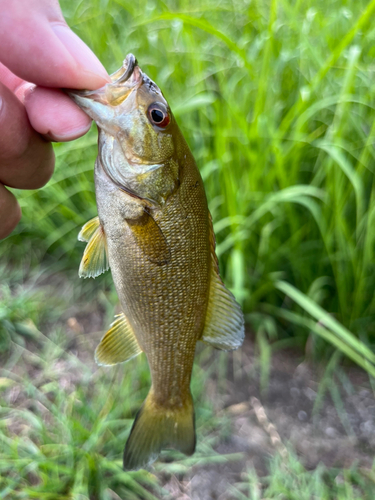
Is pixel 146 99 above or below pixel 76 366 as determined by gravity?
above

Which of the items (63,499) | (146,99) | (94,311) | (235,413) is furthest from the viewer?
(94,311)

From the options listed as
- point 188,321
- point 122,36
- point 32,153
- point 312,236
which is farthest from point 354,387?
point 122,36

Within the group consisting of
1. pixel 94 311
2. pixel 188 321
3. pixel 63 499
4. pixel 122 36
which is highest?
pixel 122 36

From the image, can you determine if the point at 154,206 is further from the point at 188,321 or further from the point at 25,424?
the point at 25,424

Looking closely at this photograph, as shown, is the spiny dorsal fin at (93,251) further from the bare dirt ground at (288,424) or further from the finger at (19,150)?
the bare dirt ground at (288,424)

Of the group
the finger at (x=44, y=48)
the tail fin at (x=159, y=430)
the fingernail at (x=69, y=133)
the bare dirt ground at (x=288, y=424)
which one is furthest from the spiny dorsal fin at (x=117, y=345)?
the bare dirt ground at (x=288, y=424)
